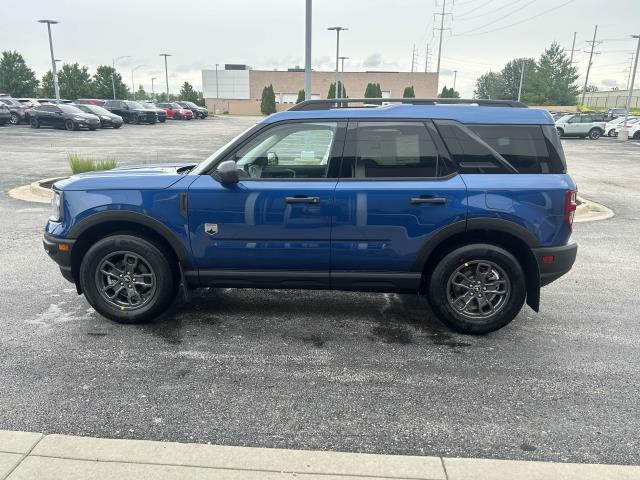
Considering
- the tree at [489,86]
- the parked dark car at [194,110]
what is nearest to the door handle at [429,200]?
the parked dark car at [194,110]

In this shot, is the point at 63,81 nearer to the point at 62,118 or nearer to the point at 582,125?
the point at 62,118

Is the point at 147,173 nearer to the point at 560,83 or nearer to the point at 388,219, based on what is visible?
the point at 388,219

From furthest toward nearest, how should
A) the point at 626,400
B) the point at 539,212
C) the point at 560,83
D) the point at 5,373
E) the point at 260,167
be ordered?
1. the point at 560,83
2. the point at 260,167
3. the point at 539,212
4. the point at 5,373
5. the point at 626,400

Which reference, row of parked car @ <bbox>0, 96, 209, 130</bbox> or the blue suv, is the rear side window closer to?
the blue suv

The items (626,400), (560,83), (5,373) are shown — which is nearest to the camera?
(626,400)

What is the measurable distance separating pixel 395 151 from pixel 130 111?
38.4 m

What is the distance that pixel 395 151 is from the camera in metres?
4.21

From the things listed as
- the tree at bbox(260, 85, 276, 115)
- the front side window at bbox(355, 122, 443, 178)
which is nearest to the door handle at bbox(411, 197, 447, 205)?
the front side window at bbox(355, 122, 443, 178)

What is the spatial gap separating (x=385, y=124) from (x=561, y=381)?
2.38m

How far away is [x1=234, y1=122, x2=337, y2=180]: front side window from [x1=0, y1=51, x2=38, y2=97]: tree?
216 feet

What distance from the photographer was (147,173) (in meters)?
4.54

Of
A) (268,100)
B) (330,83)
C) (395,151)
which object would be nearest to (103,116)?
(395,151)

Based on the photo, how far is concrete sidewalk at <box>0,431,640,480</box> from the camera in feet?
8.32

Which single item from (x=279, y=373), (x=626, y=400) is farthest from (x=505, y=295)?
(x=279, y=373)
